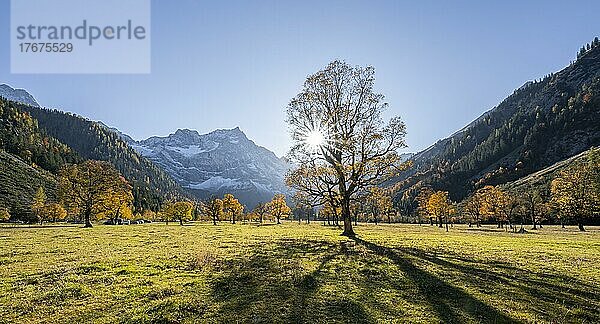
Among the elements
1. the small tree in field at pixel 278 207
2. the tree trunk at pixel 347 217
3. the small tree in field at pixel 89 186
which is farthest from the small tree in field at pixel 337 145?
the small tree in field at pixel 278 207

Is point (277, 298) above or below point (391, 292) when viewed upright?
above

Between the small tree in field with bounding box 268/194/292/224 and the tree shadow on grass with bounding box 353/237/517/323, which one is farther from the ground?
the tree shadow on grass with bounding box 353/237/517/323

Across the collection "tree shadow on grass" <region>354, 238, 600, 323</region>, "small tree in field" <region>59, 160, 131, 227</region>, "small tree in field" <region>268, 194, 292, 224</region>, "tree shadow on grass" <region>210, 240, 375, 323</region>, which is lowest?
"small tree in field" <region>268, 194, 292, 224</region>

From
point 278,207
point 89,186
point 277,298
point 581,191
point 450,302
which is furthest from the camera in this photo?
point 278,207

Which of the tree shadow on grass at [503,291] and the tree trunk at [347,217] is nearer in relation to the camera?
the tree shadow on grass at [503,291]

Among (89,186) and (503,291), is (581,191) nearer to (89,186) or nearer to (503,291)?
(503,291)

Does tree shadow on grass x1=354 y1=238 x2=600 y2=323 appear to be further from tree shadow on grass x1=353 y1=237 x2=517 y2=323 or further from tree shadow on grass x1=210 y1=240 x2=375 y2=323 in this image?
tree shadow on grass x1=210 y1=240 x2=375 y2=323

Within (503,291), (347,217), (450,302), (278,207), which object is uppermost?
(347,217)

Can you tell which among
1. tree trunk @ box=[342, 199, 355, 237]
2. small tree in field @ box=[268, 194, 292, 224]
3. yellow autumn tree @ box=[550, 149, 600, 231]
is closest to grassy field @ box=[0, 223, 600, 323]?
tree trunk @ box=[342, 199, 355, 237]

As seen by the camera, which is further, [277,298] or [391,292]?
[391,292]

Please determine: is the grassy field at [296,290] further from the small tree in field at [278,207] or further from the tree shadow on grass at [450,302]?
the small tree in field at [278,207]

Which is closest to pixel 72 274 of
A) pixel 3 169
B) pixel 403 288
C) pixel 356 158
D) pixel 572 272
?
pixel 403 288

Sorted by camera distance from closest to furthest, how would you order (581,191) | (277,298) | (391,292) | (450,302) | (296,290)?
1. (450,302)
2. (277,298)
3. (391,292)
4. (296,290)
5. (581,191)

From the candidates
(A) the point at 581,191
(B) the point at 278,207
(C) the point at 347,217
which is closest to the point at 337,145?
(C) the point at 347,217
